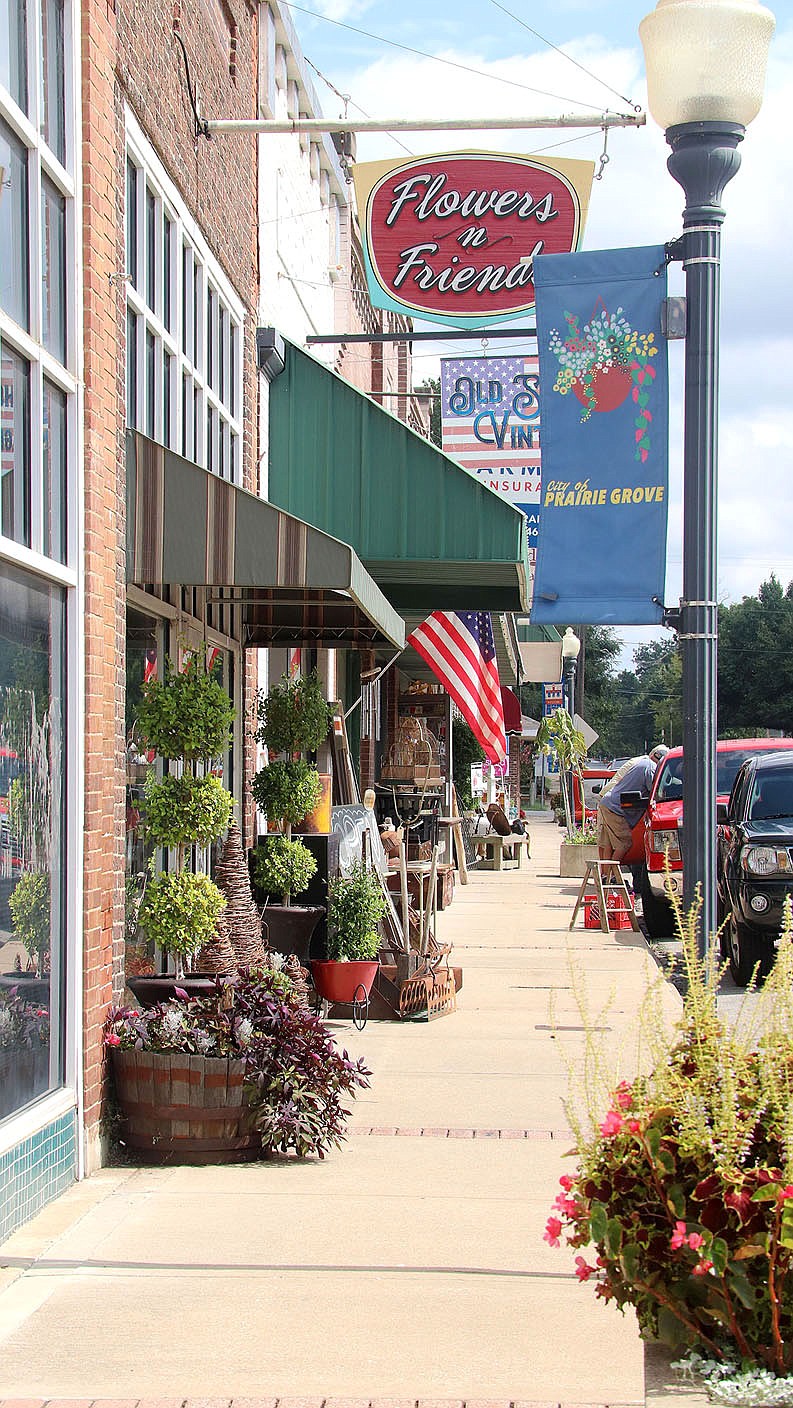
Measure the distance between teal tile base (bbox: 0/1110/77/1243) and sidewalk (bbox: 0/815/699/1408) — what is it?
0.22 ft

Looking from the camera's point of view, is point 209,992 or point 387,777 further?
point 387,777

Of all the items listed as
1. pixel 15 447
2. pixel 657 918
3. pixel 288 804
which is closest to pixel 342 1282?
pixel 15 447

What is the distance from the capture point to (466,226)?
33.6 ft

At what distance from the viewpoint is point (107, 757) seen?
630cm

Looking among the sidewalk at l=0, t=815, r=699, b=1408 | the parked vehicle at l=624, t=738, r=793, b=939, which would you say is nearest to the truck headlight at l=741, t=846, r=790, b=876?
the parked vehicle at l=624, t=738, r=793, b=939

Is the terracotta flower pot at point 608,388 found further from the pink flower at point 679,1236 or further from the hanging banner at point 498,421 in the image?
the hanging banner at point 498,421

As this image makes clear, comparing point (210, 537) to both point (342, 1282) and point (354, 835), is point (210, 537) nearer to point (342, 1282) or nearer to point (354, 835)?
point (342, 1282)

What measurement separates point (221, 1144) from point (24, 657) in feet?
7.56

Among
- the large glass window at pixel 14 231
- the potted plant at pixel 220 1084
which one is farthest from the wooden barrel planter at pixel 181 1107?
the large glass window at pixel 14 231

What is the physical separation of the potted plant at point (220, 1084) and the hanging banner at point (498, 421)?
350 inches

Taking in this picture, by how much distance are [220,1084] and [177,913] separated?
0.99 meters

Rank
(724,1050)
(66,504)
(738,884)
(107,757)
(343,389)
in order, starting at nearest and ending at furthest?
1. (724,1050)
2. (66,504)
3. (107,757)
4. (343,389)
5. (738,884)

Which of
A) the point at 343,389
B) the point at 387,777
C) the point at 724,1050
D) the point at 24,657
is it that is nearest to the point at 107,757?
the point at 24,657

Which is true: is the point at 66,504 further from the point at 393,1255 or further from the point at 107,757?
the point at 393,1255
